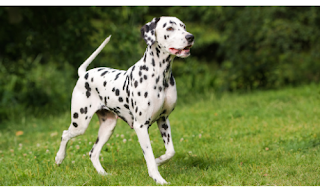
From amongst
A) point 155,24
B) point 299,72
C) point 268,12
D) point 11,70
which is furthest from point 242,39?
point 155,24

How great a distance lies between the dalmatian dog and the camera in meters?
4.09

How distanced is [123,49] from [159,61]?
239 inches

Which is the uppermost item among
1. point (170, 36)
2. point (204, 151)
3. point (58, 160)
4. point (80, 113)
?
point (170, 36)

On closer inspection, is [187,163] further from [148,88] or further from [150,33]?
[150,33]

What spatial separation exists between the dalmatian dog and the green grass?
1.50 ft

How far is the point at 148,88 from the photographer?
4.17 metres

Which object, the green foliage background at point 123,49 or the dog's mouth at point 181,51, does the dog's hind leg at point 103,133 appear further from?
the green foliage background at point 123,49

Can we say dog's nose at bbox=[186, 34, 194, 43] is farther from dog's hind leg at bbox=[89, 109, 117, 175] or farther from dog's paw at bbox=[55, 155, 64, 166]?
dog's paw at bbox=[55, 155, 64, 166]

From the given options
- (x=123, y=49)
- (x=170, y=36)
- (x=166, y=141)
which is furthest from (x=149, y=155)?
(x=123, y=49)

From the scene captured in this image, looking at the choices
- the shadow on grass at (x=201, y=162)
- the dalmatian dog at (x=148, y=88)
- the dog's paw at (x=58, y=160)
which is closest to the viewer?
the dalmatian dog at (x=148, y=88)

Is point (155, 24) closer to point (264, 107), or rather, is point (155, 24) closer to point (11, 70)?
point (264, 107)

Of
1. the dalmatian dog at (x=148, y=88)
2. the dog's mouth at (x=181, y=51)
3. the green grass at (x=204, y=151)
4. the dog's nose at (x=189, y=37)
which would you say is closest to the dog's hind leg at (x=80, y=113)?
the dalmatian dog at (x=148, y=88)

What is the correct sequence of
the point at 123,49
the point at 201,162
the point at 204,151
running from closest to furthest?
the point at 201,162
the point at 204,151
the point at 123,49

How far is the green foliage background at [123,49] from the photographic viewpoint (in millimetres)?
9867
